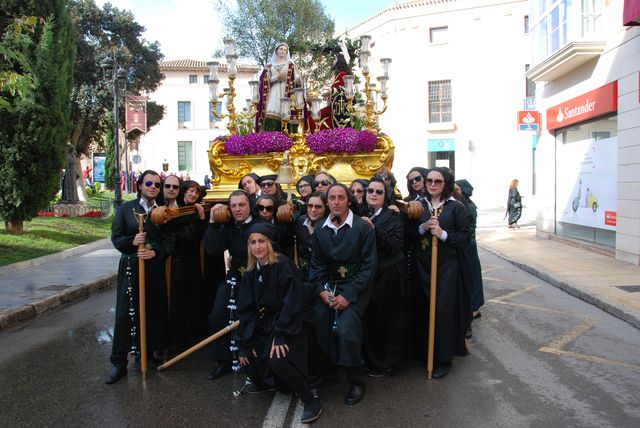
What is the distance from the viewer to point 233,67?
8477 mm

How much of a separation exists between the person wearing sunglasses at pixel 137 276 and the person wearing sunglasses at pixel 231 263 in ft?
1.75

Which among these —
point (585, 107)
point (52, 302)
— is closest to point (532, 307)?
point (52, 302)

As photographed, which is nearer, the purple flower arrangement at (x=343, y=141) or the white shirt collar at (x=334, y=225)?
the white shirt collar at (x=334, y=225)

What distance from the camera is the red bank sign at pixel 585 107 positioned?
12203 mm

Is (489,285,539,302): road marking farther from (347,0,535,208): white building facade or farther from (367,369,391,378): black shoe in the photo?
(347,0,535,208): white building facade

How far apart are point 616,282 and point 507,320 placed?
10.8 feet

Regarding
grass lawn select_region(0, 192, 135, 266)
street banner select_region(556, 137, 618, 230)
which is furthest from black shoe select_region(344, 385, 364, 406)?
street banner select_region(556, 137, 618, 230)

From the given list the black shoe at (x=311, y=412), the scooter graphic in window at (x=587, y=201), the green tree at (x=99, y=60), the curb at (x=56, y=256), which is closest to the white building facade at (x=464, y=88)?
the green tree at (x=99, y=60)

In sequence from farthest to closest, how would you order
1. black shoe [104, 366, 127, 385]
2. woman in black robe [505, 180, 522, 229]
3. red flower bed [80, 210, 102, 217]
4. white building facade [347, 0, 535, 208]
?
white building facade [347, 0, 535, 208]
red flower bed [80, 210, 102, 217]
woman in black robe [505, 180, 522, 229]
black shoe [104, 366, 127, 385]

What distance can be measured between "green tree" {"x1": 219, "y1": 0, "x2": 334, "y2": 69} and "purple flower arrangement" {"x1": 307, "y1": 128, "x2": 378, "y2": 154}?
20.0 m

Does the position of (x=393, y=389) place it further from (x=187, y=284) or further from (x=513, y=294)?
(x=513, y=294)

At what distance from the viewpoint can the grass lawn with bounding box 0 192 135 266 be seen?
12648 millimetres

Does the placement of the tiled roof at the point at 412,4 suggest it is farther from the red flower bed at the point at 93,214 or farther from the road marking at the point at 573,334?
the road marking at the point at 573,334

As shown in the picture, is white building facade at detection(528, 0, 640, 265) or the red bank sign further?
the red bank sign
